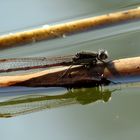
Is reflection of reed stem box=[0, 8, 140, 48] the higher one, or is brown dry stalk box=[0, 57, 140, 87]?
reflection of reed stem box=[0, 8, 140, 48]

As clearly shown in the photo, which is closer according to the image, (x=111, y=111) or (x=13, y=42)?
(x=111, y=111)

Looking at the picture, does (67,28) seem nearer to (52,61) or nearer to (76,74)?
(52,61)

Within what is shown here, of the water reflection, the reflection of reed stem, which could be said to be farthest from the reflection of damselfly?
the reflection of reed stem

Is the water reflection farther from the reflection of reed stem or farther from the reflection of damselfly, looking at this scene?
the reflection of reed stem

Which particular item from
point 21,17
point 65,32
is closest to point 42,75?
point 65,32

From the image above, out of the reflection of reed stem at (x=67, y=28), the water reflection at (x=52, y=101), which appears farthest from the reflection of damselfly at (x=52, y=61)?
the reflection of reed stem at (x=67, y=28)

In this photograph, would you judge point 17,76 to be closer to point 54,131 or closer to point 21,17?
point 54,131

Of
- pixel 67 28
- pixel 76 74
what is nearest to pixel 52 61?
pixel 76 74
